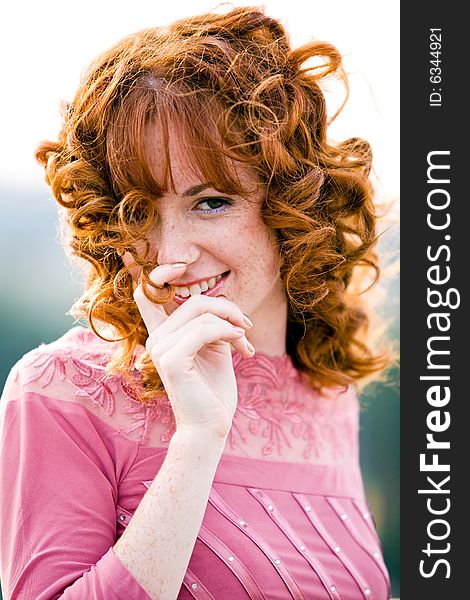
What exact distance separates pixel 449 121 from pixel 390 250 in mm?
358

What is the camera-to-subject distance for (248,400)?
1.49m

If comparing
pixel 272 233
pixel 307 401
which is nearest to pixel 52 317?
pixel 307 401

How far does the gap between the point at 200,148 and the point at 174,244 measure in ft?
0.49

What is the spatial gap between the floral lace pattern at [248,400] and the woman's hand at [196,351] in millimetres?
156

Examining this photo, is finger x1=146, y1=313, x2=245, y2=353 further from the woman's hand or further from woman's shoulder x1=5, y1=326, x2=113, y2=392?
woman's shoulder x1=5, y1=326, x2=113, y2=392

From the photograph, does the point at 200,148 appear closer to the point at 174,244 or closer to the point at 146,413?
the point at 174,244

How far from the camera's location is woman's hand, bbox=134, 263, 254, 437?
3.73 feet

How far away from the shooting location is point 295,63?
1362 mm

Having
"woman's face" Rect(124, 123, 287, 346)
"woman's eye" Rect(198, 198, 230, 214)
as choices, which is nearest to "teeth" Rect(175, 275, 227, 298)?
"woman's face" Rect(124, 123, 287, 346)

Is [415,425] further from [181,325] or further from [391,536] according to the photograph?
[391,536]

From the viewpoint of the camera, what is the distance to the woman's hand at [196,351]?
44.7 inches

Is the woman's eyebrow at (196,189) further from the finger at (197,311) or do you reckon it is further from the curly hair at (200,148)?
the finger at (197,311)

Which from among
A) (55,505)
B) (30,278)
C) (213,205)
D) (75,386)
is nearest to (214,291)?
(213,205)

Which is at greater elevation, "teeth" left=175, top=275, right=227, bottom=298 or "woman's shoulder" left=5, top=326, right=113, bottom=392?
"teeth" left=175, top=275, right=227, bottom=298
